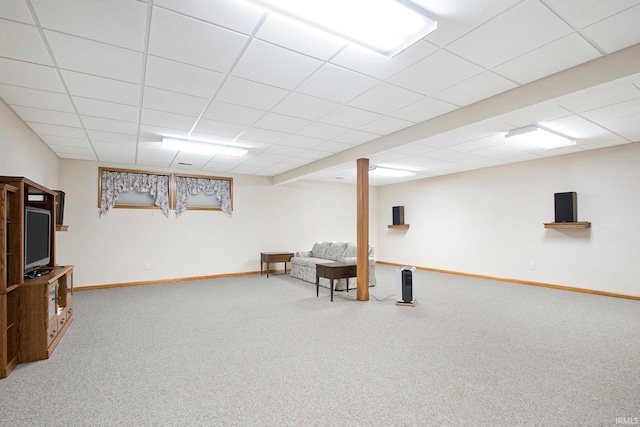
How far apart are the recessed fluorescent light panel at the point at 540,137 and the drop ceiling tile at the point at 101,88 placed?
456 centimetres

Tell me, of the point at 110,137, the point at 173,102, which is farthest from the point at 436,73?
the point at 110,137

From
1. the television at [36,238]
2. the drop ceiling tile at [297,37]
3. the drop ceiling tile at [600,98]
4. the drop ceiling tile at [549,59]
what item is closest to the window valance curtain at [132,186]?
the television at [36,238]

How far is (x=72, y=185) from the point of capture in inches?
241

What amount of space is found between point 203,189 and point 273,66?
207 inches

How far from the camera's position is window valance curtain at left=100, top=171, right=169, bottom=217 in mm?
6363

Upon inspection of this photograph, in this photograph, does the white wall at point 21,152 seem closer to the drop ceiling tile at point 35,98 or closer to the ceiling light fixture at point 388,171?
the drop ceiling tile at point 35,98

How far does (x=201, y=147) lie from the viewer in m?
5.18

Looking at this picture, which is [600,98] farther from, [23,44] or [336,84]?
[23,44]

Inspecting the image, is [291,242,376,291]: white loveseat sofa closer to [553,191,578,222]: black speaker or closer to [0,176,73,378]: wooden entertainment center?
[553,191,578,222]: black speaker

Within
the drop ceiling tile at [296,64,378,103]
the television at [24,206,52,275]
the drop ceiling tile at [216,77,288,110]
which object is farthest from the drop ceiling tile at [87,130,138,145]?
the drop ceiling tile at [296,64,378,103]

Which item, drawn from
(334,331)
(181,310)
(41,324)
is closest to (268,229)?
(181,310)

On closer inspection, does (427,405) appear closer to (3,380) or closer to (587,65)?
(587,65)

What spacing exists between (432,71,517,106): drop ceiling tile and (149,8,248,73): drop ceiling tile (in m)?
1.98

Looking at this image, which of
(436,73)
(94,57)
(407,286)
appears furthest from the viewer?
(407,286)
